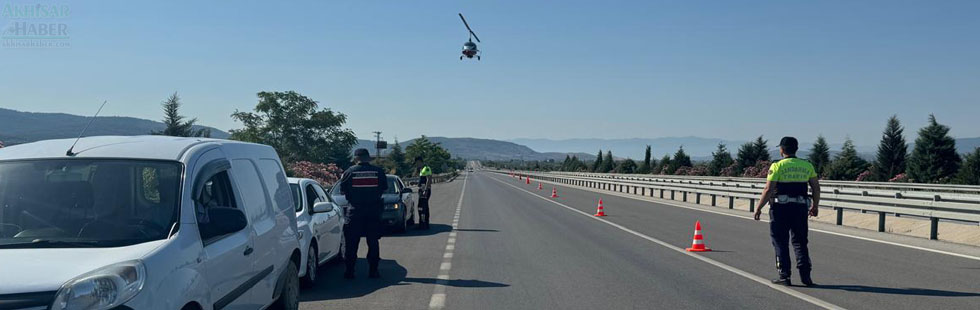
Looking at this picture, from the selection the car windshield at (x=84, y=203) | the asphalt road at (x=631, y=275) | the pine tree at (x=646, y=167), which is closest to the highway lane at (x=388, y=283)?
the asphalt road at (x=631, y=275)

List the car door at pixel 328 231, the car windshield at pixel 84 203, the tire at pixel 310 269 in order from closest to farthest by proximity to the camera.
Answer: the car windshield at pixel 84 203 → the tire at pixel 310 269 → the car door at pixel 328 231

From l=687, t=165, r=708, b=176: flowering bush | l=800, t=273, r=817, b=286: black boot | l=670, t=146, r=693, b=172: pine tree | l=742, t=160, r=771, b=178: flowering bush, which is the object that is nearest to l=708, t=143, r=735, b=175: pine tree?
l=687, t=165, r=708, b=176: flowering bush

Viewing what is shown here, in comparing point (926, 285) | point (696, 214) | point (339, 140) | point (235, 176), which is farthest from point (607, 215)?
point (339, 140)

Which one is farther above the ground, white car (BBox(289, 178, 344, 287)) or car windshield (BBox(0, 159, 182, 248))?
car windshield (BBox(0, 159, 182, 248))

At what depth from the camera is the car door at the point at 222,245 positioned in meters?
5.09

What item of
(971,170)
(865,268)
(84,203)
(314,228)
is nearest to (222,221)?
(84,203)

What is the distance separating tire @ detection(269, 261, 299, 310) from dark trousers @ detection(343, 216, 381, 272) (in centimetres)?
293

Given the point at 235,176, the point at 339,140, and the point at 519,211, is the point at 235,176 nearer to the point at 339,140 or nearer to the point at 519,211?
the point at 519,211

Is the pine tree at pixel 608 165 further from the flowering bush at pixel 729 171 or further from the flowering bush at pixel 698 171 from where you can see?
the flowering bush at pixel 729 171

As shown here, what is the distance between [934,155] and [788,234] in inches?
1730

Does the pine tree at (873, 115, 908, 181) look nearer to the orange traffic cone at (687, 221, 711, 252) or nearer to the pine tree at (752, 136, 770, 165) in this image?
the pine tree at (752, 136, 770, 165)

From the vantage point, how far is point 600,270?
11164 millimetres

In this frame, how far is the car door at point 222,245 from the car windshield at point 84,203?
0.25 metres

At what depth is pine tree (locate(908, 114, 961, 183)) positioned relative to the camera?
47406 mm
